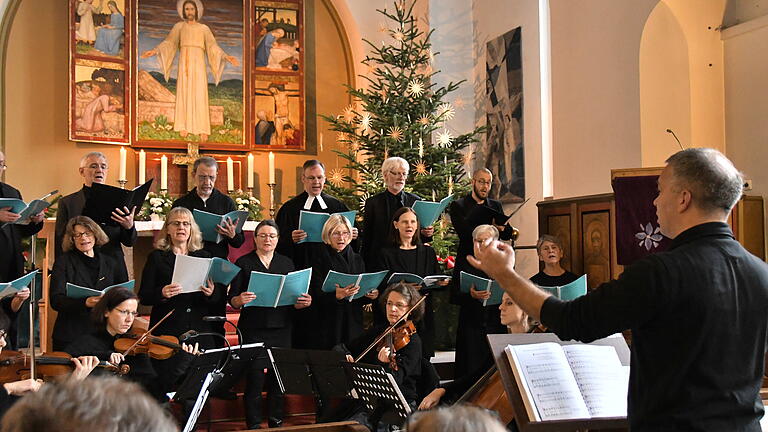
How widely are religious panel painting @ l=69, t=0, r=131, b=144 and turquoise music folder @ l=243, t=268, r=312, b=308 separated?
5.27 metres

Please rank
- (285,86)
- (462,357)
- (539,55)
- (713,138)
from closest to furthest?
(462,357) → (713,138) → (539,55) → (285,86)

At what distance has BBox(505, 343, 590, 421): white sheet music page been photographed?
2.87 m

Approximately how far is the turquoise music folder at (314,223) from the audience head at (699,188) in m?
3.41

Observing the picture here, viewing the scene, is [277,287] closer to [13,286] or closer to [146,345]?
[146,345]

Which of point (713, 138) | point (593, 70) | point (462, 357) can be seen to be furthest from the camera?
point (593, 70)

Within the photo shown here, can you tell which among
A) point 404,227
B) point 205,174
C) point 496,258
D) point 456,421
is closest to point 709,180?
point 496,258

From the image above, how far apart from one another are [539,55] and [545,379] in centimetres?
660

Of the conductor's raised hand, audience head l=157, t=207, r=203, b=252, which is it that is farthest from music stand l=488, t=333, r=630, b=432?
audience head l=157, t=207, r=203, b=252

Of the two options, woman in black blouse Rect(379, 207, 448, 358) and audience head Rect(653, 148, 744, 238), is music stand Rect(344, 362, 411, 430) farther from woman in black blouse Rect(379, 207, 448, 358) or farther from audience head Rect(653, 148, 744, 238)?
audience head Rect(653, 148, 744, 238)

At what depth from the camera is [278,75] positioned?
10539 mm

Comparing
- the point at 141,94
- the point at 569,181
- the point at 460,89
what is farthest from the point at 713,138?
the point at 141,94

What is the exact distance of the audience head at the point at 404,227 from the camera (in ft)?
18.9

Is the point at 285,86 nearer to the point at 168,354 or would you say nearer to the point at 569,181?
the point at 569,181

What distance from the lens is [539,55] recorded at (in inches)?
354
